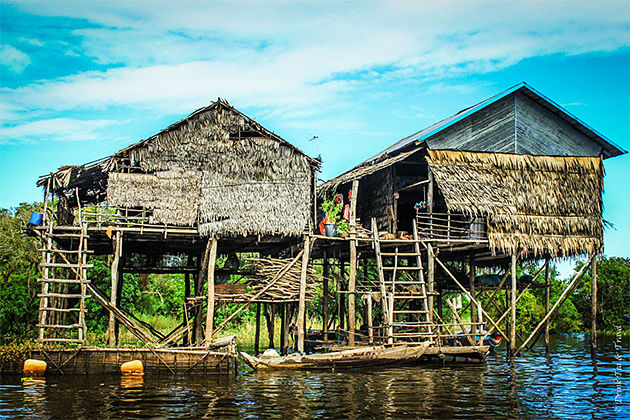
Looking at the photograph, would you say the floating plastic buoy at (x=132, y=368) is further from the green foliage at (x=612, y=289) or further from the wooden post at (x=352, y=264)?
the green foliage at (x=612, y=289)

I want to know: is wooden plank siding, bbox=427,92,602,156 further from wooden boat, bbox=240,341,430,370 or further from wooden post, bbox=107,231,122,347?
wooden post, bbox=107,231,122,347

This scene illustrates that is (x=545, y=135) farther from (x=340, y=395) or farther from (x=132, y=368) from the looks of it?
(x=132, y=368)

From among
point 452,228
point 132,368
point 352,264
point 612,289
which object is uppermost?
point 452,228

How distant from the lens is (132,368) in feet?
49.7

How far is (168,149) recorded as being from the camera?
17.6 m

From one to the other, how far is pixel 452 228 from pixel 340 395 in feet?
27.9

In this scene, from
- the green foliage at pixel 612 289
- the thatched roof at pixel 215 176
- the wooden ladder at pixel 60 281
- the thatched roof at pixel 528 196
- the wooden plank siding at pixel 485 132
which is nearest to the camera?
the wooden ladder at pixel 60 281

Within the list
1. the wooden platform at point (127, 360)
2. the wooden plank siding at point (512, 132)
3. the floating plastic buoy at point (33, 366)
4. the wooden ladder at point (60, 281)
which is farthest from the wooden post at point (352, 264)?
the floating plastic buoy at point (33, 366)

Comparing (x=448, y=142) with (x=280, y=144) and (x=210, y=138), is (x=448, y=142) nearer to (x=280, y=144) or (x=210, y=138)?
(x=280, y=144)

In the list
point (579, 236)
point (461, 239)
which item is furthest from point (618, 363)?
point (461, 239)

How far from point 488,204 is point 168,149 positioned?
10.1 meters

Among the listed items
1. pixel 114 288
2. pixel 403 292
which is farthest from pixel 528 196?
pixel 114 288

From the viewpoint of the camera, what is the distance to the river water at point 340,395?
10938 mm

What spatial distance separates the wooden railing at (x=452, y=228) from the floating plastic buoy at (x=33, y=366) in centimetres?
1140
